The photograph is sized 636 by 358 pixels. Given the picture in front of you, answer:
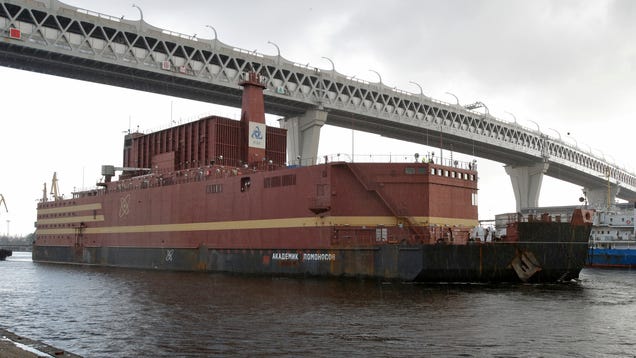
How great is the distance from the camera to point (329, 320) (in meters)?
19.2

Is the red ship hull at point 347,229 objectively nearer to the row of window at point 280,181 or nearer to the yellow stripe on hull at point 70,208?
the row of window at point 280,181

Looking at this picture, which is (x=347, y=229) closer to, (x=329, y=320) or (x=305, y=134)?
(x=329, y=320)

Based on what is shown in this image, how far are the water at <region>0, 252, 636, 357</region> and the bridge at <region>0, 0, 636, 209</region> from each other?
21.3 metres

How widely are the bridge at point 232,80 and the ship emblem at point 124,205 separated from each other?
10774 mm

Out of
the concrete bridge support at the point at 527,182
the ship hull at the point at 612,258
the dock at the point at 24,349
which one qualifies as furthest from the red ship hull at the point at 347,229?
the concrete bridge support at the point at 527,182

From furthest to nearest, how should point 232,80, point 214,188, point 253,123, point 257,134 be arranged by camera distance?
point 232,80, point 257,134, point 253,123, point 214,188

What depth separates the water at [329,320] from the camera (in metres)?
15.1

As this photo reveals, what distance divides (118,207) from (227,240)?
17.0m

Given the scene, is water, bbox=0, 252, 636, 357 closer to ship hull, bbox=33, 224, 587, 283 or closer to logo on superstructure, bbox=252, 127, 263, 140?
ship hull, bbox=33, 224, 587, 283

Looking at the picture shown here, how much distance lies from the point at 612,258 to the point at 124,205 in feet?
162

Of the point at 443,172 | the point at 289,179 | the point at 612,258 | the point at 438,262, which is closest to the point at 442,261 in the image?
the point at 438,262

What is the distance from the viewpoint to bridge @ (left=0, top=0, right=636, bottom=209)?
4775 centimetres

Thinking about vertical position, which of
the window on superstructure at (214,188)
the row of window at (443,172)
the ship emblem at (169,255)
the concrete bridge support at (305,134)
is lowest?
the ship emblem at (169,255)

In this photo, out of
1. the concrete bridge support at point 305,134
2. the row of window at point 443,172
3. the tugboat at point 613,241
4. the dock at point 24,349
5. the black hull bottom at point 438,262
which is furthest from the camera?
the concrete bridge support at point 305,134
